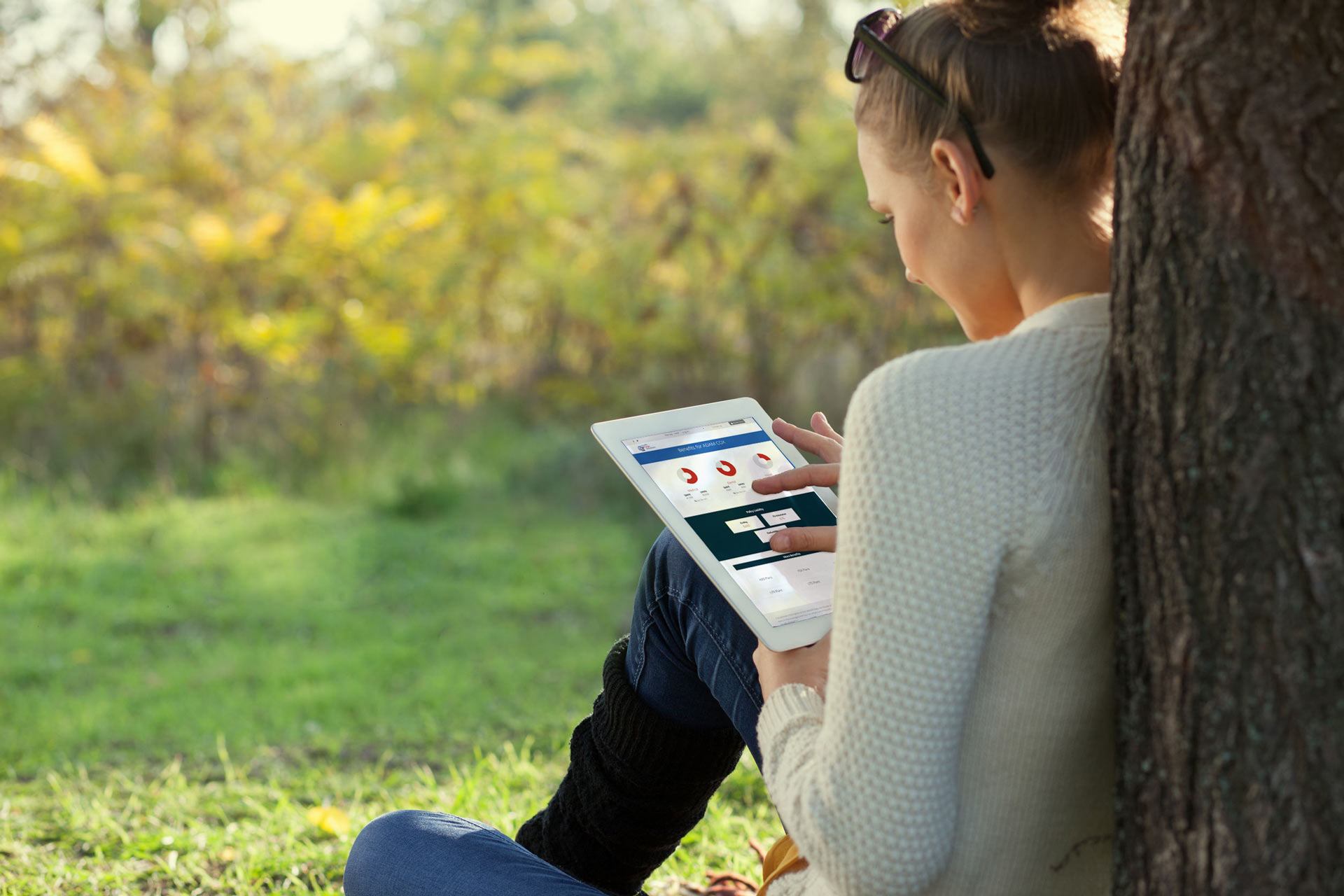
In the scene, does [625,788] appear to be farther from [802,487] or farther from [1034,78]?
[1034,78]

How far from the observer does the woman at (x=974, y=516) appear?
1.16 metres

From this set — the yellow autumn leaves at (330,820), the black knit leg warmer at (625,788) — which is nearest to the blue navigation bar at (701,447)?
the black knit leg warmer at (625,788)

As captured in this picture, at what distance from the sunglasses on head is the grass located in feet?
5.55

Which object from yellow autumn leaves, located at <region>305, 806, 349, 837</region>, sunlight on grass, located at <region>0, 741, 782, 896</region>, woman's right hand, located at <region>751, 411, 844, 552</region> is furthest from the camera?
yellow autumn leaves, located at <region>305, 806, 349, 837</region>

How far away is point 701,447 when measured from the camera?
1823 mm

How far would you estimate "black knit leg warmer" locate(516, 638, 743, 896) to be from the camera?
78.3 inches

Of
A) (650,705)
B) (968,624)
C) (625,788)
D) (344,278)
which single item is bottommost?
(344,278)

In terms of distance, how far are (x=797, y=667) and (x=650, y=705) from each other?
0.56 meters

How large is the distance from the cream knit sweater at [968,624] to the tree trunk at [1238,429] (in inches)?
2.6

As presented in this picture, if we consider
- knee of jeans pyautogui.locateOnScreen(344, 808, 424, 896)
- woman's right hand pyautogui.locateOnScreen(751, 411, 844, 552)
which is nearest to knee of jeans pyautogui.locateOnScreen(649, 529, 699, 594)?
woman's right hand pyautogui.locateOnScreen(751, 411, 844, 552)

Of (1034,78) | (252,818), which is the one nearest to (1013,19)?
(1034,78)

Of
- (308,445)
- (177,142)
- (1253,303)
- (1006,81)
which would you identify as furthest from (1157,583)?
(177,142)

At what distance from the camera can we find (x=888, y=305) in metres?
6.82

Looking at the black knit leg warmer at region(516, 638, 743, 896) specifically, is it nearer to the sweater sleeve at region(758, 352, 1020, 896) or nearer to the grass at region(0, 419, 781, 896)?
the grass at region(0, 419, 781, 896)
